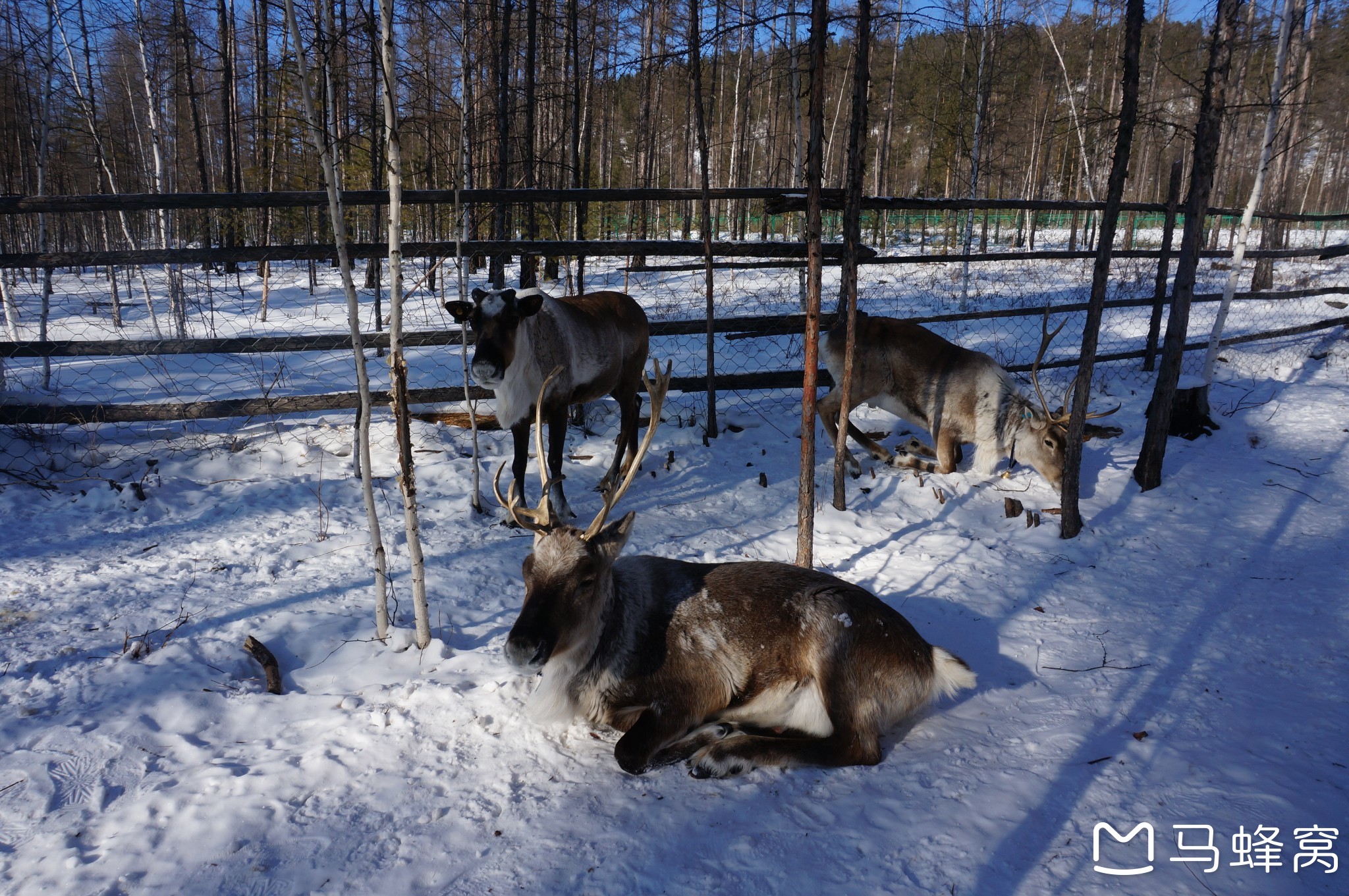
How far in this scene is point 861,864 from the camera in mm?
2365

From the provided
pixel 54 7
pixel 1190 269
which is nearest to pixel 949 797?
pixel 1190 269

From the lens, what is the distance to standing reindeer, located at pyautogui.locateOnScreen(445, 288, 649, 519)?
193 inches

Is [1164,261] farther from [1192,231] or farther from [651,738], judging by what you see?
[651,738]

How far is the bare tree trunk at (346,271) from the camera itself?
9.28ft

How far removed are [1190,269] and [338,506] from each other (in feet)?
22.5

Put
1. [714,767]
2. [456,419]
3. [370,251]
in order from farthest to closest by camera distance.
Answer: [456,419] < [370,251] < [714,767]

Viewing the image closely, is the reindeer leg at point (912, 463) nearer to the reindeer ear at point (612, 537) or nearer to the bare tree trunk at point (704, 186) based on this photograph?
the bare tree trunk at point (704, 186)

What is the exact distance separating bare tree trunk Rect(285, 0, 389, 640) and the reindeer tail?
2.64 m

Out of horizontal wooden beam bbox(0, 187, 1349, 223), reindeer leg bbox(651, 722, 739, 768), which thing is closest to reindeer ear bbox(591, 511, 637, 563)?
reindeer leg bbox(651, 722, 739, 768)

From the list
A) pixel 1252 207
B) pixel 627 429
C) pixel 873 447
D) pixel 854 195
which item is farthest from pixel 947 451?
pixel 1252 207

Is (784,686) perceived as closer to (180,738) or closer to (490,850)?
(490,850)

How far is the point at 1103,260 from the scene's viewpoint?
16.3 feet

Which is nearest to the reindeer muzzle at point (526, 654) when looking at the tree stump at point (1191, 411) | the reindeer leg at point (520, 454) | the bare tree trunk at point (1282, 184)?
the reindeer leg at point (520, 454)

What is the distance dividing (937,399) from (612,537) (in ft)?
15.9
